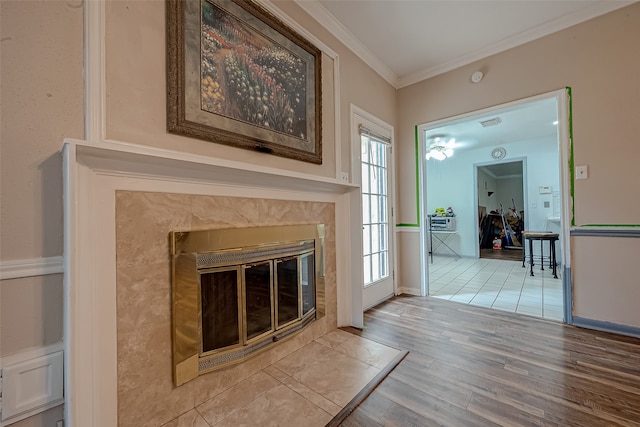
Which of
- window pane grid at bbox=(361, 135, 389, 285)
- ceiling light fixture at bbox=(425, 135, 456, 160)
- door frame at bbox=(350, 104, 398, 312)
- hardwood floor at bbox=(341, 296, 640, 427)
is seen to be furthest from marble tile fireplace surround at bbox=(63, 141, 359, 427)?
ceiling light fixture at bbox=(425, 135, 456, 160)

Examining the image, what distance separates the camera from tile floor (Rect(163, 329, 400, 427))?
1.25 meters

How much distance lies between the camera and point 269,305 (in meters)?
1.71

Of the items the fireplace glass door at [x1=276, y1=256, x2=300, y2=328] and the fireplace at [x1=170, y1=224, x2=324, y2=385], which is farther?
the fireplace glass door at [x1=276, y1=256, x2=300, y2=328]

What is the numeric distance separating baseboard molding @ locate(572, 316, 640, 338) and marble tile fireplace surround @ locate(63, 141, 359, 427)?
9.32ft

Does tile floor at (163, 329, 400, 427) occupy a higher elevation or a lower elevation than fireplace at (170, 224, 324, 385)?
lower

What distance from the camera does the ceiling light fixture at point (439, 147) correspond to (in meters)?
4.84

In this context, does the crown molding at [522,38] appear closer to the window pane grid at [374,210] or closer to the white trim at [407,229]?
the window pane grid at [374,210]

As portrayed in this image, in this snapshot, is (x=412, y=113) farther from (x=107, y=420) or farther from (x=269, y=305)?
(x=107, y=420)

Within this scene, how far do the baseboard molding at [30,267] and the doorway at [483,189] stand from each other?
321 centimetres

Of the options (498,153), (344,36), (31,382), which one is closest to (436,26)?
(344,36)

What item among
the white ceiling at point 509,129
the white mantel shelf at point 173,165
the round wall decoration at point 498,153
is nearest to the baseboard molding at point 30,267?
the white mantel shelf at point 173,165

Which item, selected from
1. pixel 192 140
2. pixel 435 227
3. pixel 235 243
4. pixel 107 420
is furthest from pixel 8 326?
pixel 435 227

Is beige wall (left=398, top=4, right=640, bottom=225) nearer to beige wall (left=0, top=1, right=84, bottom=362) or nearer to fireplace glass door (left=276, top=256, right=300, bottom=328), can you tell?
fireplace glass door (left=276, top=256, right=300, bottom=328)

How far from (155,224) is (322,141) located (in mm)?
1456
